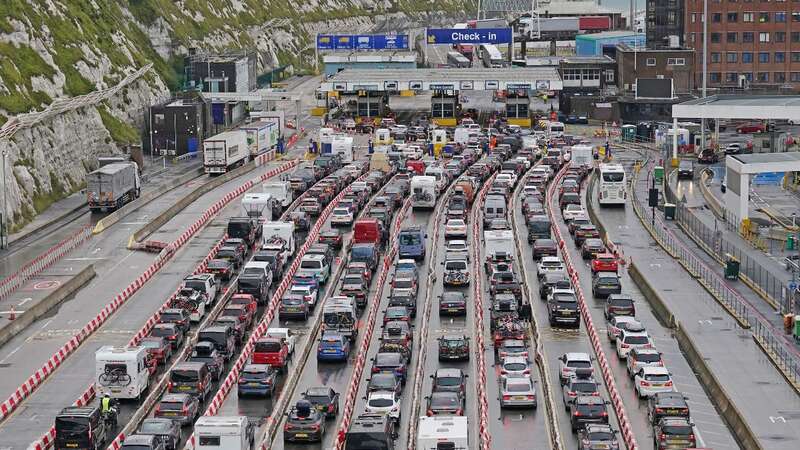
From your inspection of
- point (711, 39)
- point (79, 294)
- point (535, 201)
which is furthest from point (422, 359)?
point (711, 39)

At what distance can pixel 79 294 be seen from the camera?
262 ft

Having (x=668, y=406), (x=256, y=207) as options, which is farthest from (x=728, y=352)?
(x=256, y=207)

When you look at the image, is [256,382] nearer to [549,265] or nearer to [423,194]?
[549,265]

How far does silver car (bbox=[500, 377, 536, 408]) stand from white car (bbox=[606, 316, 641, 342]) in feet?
31.8

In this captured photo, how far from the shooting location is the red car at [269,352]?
62750 mm

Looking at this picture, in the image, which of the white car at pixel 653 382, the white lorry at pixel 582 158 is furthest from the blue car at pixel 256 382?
the white lorry at pixel 582 158

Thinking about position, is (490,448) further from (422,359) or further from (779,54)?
(779,54)

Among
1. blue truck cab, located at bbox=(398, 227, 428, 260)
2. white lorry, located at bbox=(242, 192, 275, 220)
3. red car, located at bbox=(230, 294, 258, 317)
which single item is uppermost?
white lorry, located at bbox=(242, 192, 275, 220)

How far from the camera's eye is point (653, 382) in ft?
191

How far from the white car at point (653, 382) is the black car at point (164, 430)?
17537 mm

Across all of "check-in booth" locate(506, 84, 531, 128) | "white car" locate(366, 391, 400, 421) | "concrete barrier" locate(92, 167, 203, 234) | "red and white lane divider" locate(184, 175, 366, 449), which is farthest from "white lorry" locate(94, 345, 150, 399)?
"check-in booth" locate(506, 84, 531, 128)

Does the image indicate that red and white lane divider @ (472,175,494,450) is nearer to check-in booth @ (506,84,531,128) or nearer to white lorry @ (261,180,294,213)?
white lorry @ (261,180,294,213)

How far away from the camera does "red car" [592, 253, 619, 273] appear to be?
81.7 metres

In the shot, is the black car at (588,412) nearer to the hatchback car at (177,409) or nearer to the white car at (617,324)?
the white car at (617,324)
